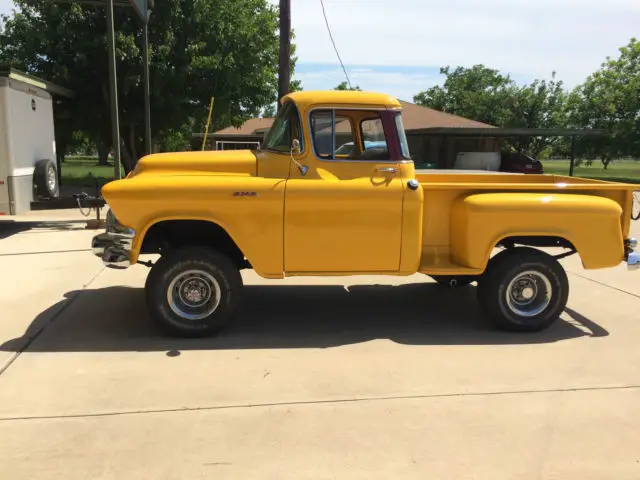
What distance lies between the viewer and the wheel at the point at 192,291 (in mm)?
5180

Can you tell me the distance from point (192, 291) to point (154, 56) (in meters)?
15.0

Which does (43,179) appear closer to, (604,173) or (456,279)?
(456,279)

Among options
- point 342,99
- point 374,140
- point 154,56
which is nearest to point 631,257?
point 374,140

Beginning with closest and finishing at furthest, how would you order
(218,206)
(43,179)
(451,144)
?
(218,206)
(43,179)
(451,144)

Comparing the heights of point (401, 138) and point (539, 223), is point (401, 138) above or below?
above

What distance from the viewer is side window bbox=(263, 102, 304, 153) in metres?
5.44

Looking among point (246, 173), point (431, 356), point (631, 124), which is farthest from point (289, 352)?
point (631, 124)

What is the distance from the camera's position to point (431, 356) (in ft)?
16.3

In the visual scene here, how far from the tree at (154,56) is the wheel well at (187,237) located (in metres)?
13.8

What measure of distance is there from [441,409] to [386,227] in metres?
1.81

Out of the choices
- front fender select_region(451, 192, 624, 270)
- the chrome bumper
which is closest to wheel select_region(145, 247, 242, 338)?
front fender select_region(451, 192, 624, 270)

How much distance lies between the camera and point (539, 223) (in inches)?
212

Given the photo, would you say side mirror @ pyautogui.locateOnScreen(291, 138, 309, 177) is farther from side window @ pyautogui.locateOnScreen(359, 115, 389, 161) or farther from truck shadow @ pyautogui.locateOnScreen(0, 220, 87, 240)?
truck shadow @ pyautogui.locateOnScreen(0, 220, 87, 240)

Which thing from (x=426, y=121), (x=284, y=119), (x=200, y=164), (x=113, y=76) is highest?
(x=426, y=121)
